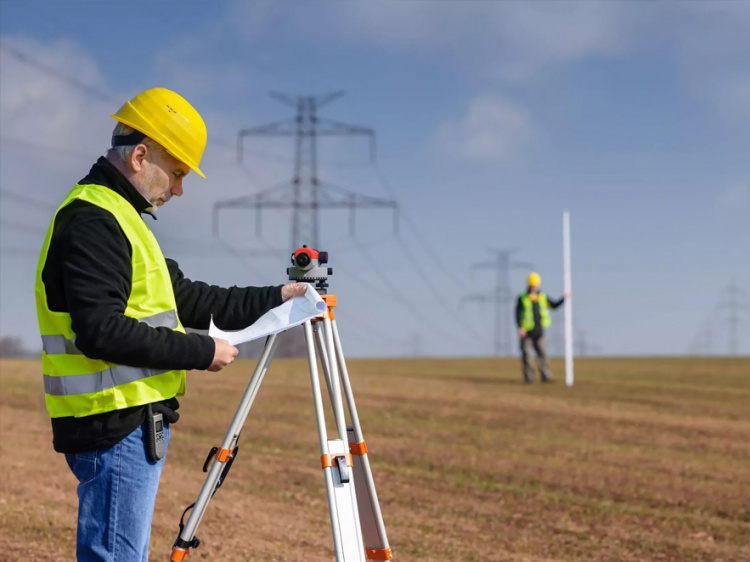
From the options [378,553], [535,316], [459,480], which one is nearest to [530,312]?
[535,316]

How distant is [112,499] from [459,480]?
6566 mm

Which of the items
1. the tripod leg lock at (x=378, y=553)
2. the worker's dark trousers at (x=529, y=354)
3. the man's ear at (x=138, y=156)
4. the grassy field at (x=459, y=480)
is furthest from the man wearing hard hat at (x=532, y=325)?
the man's ear at (x=138, y=156)

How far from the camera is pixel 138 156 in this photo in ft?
10.4

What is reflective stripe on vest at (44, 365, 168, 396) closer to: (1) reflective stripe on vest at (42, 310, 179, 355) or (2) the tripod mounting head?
(1) reflective stripe on vest at (42, 310, 179, 355)

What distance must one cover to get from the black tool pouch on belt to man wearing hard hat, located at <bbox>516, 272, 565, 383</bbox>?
732 inches

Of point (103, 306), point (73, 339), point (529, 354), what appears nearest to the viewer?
point (103, 306)

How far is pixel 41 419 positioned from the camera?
1275 cm

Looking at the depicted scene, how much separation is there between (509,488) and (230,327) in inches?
228

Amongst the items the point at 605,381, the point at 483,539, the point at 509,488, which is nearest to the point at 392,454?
the point at 509,488

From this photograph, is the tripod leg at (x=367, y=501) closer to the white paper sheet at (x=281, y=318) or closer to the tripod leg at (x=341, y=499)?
the tripod leg at (x=341, y=499)

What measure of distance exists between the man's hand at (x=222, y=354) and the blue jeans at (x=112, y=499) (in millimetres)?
306

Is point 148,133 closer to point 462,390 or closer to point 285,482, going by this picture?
point 285,482

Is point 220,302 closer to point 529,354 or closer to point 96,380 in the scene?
point 96,380

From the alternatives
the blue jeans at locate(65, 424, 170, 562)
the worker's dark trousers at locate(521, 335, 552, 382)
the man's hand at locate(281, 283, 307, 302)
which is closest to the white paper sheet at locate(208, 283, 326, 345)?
the man's hand at locate(281, 283, 307, 302)
